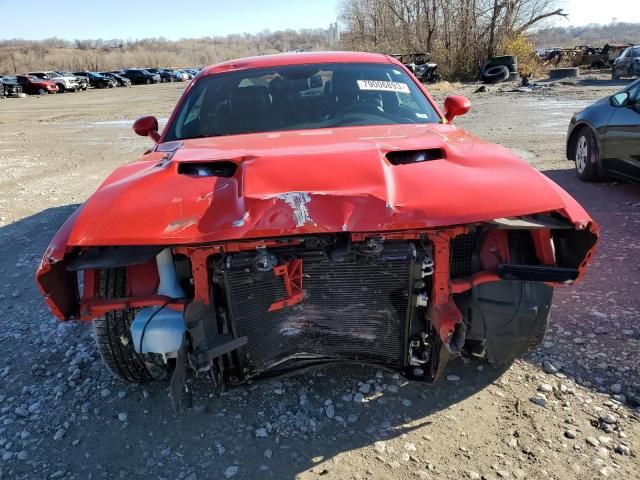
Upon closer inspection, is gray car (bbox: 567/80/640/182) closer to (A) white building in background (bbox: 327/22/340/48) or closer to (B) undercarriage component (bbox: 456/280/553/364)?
(B) undercarriage component (bbox: 456/280/553/364)

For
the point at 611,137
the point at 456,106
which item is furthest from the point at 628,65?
the point at 456,106

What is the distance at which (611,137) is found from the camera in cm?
562

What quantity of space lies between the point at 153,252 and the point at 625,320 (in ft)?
9.06

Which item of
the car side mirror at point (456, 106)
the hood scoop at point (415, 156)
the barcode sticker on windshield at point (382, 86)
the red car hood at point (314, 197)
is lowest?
the red car hood at point (314, 197)

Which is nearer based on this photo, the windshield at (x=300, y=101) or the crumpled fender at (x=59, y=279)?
the crumpled fender at (x=59, y=279)

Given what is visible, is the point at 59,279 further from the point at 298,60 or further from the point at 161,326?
the point at 298,60

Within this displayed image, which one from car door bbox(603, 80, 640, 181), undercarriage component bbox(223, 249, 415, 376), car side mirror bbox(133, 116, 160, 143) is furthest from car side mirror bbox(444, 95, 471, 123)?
car door bbox(603, 80, 640, 181)

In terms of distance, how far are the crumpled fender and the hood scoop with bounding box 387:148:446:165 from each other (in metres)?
1.35

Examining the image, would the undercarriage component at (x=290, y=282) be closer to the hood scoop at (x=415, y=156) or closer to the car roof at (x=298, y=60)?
the hood scoop at (x=415, y=156)

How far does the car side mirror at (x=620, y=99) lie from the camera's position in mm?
5527

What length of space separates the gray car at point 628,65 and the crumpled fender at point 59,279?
82.8 feet

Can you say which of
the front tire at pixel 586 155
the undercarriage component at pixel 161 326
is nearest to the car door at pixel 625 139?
the front tire at pixel 586 155

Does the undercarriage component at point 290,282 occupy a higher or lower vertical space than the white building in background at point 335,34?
lower

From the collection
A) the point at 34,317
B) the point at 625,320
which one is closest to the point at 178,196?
the point at 34,317
